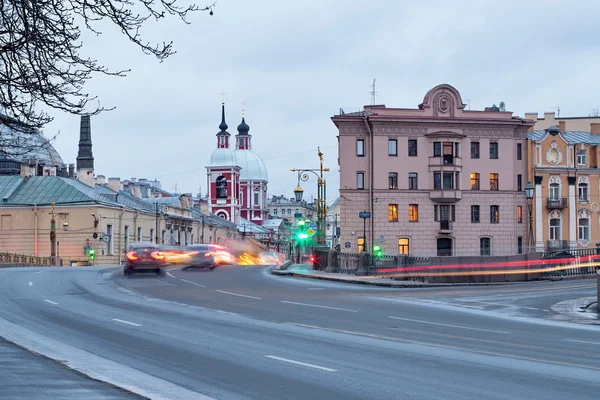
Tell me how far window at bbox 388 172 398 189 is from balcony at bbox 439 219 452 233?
4.88 m

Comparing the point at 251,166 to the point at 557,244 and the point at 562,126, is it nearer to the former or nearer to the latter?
the point at 562,126

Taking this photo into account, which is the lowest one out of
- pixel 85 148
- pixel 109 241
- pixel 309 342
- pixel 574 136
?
pixel 309 342

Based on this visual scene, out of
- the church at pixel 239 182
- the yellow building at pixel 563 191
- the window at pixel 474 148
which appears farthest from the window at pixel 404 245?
the church at pixel 239 182

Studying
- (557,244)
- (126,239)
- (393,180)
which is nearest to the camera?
(393,180)

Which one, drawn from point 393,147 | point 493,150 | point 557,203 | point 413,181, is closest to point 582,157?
point 557,203

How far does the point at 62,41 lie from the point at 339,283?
25789 mm

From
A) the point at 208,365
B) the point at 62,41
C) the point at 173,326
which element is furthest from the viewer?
the point at 173,326

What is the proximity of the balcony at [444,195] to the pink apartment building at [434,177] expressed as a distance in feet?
0.27

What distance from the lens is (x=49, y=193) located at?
3125 inches

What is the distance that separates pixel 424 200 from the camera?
232 feet

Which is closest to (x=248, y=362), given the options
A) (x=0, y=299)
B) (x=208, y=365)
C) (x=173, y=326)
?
(x=208, y=365)

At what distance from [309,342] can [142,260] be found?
2427 centimetres

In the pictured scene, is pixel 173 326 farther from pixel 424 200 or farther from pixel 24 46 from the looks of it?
pixel 424 200

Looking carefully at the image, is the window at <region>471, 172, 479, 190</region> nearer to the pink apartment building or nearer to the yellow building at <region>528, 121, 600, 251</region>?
the pink apartment building
